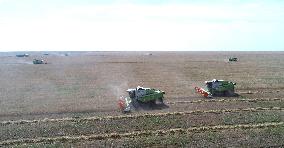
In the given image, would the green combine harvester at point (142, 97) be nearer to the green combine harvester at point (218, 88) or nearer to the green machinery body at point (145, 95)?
the green machinery body at point (145, 95)

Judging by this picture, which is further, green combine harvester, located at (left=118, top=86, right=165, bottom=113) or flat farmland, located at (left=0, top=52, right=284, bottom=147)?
green combine harvester, located at (left=118, top=86, right=165, bottom=113)

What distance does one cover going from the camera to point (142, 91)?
3494cm

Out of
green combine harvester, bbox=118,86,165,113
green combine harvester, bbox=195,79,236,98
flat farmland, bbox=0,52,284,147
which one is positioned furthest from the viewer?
green combine harvester, bbox=195,79,236,98

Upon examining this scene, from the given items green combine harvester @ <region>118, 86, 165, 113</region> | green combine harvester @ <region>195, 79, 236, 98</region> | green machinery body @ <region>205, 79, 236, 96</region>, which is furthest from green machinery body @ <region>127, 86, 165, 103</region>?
green machinery body @ <region>205, 79, 236, 96</region>

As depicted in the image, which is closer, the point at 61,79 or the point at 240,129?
the point at 240,129

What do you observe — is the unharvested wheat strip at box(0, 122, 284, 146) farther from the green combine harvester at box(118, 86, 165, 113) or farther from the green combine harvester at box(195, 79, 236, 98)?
the green combine harvester at box(195, 79, 236, 98)

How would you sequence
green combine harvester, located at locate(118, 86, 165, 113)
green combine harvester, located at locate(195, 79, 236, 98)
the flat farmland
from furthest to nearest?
green combine harvester, located at locate(195, 79, 236, 98)
green combine harvester, located at locate(118, 86, 165, 113)
the flat farmland

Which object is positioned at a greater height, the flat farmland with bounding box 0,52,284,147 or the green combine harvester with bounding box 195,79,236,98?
the green combine harvester with bounding box 195,79,236,98

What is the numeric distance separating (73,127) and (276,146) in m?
13.0

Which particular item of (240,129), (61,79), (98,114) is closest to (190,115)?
(240,129)

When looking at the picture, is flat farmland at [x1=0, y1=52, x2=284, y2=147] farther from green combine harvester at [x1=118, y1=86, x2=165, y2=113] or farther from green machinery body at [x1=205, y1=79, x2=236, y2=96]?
green machinery body at [x1=205, y1=79, x2=236, y2=96]

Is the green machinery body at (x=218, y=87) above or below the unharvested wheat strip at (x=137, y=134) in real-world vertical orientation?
above

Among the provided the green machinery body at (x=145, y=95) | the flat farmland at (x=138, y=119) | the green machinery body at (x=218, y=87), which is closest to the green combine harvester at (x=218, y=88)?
the green machinery body at (x=218, y=87)

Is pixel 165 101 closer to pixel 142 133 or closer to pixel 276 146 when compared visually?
pixel 142 133
